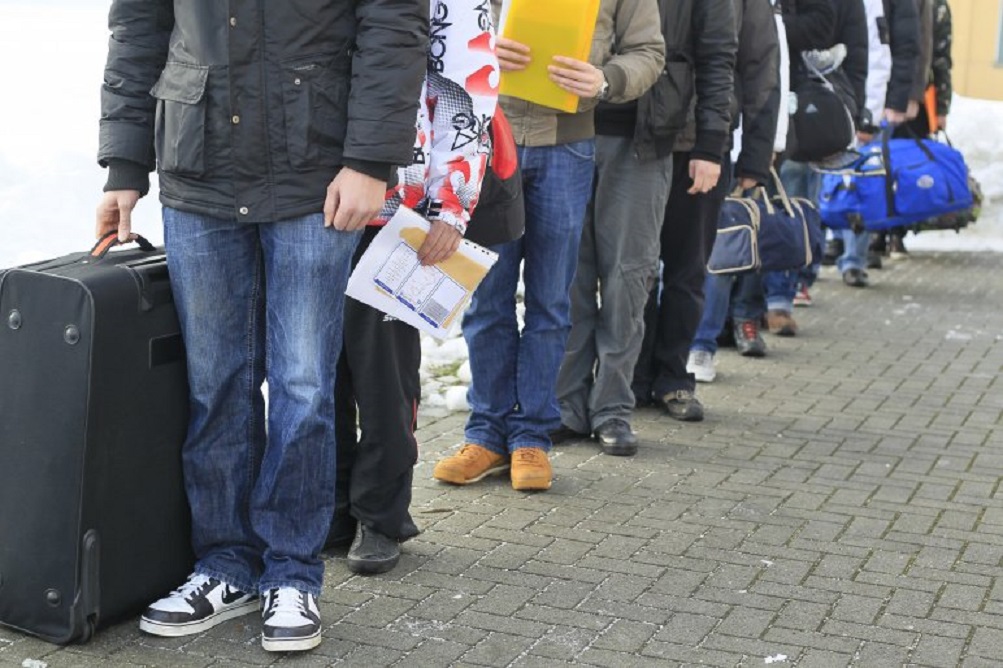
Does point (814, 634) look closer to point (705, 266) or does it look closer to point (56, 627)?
point (56, 627)

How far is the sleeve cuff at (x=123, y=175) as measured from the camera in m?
4.05

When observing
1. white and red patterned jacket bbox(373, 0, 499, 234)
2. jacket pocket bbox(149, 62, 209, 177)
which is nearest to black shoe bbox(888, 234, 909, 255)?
white and red patterned jacket bbox(373, 0, 499, 234)

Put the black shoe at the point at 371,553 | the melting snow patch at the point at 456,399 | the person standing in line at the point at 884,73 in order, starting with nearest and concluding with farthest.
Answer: the black shoe at the point at 371,553 → the melting snow patch at the point at 456,399 → the person standing in line at the point at 884,73

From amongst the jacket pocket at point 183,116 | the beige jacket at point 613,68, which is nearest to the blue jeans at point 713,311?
the beige jacket at point 613,68

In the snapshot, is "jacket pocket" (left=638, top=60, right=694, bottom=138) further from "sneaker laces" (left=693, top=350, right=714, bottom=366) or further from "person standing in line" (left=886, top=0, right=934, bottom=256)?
"person standing in line" (left=886, top=0, right=934, bottom=256)

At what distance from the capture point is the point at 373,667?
3.96 m

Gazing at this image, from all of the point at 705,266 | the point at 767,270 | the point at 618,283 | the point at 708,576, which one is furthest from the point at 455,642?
the point at 767,270

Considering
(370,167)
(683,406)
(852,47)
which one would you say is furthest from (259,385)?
(852,47)

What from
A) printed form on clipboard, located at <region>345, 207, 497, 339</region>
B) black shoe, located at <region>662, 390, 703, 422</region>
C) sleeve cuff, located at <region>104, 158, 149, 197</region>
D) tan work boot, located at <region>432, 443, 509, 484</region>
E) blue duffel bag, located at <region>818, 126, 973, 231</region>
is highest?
sleeve cuff, located at <region>104, 158, 149, 197</region>

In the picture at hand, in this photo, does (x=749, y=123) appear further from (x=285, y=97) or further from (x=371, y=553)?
(x=285, y=97)

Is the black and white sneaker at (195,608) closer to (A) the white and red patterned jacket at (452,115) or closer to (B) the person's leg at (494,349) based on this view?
(A) the white and red patterned jacket at (452,115)

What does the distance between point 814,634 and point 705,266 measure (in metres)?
2.81

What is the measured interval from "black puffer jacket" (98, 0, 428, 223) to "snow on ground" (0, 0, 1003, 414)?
3.04 m

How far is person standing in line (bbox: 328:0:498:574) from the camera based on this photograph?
4180 mm
